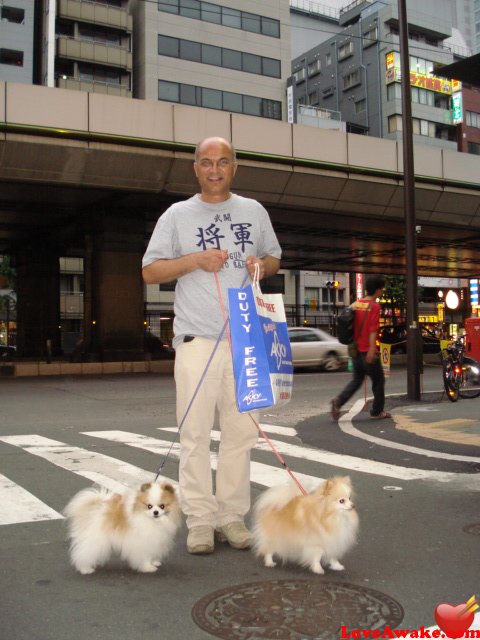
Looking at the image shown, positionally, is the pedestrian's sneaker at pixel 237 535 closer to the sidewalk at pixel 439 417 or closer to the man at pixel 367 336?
the sidewalk at pixel 439 417

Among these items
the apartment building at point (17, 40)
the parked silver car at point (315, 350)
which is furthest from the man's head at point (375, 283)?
the apartment building at point (17, 40)

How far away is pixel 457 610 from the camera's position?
9.16 ft

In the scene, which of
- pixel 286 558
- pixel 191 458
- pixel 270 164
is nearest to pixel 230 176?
pixel 191 458

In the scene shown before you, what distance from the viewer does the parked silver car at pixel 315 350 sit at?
24516mm

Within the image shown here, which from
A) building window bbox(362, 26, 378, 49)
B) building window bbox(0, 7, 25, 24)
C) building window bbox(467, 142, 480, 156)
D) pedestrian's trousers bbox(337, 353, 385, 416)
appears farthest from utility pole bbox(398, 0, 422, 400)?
building window bbox(467, 142, 480, 156)

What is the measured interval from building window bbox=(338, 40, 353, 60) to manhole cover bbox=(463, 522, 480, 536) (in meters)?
76.3

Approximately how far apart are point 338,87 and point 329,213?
182 ft

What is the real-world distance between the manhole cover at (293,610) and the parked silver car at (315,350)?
2090 cm

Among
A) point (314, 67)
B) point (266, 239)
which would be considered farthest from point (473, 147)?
point (266, 239)

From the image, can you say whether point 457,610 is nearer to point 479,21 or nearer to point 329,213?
point 329,213

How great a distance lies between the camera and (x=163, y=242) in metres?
4.25

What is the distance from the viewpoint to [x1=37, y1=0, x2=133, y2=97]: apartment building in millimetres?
52188

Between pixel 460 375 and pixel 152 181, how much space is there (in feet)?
41.3

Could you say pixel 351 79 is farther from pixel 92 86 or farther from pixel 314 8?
pixel 92 86
